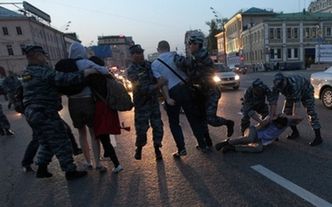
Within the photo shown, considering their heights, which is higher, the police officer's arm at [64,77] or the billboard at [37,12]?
the billboard at [37,12]

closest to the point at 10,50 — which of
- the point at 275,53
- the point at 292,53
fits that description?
the point at 275,53

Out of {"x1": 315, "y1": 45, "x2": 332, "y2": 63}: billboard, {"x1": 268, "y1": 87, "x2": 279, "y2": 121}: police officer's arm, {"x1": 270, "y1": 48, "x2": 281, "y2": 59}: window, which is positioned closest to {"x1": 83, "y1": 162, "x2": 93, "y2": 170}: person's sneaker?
{"x1": 268, "y1": 87, "x2": 279, "y2": 121}: police officer's arm

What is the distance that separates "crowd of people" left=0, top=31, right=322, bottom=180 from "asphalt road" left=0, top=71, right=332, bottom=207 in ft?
0.75

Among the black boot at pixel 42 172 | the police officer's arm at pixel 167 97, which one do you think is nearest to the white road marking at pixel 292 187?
the police officer's arm at pixel 167 97

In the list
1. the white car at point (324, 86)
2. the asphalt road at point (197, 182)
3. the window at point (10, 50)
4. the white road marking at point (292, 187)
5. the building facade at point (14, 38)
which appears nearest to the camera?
the white road marking at point (292, 187)

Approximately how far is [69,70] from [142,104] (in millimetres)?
1215

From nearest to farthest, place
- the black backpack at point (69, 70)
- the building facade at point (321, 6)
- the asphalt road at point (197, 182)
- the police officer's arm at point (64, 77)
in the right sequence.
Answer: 1. the asphalt road at point (197, 182)
2. the police officer's arm at point (64, 77)
3. the black backpack at point (69, 70)
4. the building facade at point (321, 6)

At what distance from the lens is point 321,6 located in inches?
4210

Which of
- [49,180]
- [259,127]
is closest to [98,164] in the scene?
[49,180]

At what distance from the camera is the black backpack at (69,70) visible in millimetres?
4578

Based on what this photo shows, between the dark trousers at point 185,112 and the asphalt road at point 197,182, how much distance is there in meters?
0.32

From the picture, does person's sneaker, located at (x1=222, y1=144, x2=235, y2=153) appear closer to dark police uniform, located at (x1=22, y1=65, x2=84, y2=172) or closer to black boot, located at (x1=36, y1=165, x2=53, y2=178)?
dark police uniform, located at (x1=22, y1=65, x2=84, y2=172)

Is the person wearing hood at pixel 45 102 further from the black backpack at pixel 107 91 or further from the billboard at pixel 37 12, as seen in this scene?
the billboard at pixel 37 12

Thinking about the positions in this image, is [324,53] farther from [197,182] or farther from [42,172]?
[42,172]
